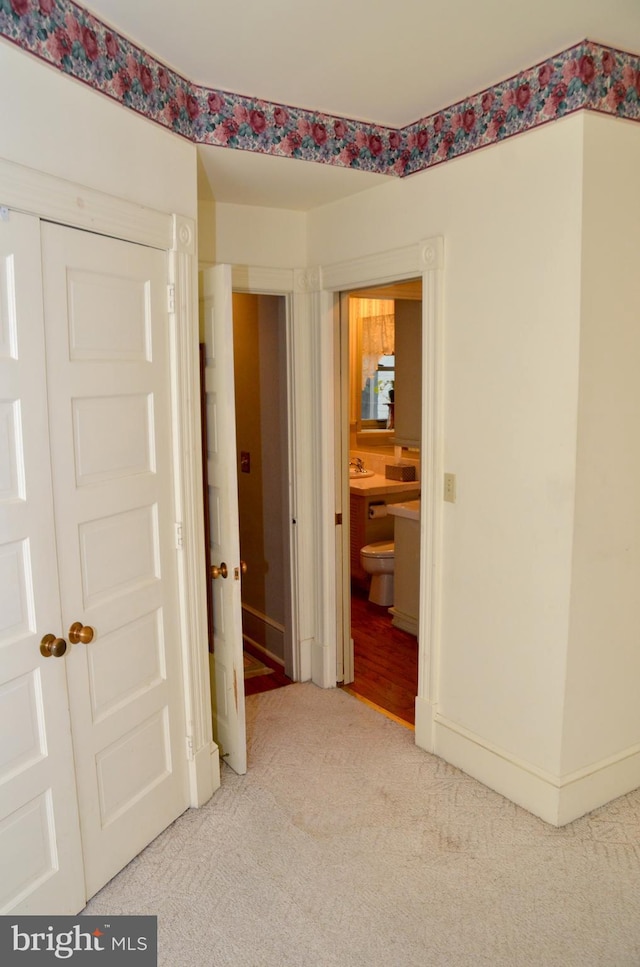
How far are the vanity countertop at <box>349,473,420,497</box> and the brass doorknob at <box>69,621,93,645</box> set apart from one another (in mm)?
3273

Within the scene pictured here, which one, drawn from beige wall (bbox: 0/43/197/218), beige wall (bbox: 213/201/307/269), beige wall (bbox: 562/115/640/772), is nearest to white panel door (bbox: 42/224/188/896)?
beige wall (bbox: 0/43/197/218)

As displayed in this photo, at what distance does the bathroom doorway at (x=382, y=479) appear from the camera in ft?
12.6

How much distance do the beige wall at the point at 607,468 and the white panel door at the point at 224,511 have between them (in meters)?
1.27

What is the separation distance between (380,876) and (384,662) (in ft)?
6.06

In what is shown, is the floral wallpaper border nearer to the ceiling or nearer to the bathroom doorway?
the ceiling

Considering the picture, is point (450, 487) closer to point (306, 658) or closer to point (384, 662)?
point (306, 658)

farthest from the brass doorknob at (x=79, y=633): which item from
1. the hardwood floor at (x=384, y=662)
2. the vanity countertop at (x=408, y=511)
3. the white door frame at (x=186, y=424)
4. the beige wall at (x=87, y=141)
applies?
the vanity countertop at (x=408, y=511)

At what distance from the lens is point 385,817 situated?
8.97ft

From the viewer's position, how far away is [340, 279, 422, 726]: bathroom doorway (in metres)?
3.85

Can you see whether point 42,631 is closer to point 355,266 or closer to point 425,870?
point 425,870

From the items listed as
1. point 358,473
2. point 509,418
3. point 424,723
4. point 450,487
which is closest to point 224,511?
point 450,487

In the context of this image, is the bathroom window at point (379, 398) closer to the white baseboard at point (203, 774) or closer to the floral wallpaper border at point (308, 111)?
the floral wallpaper border at point (308, 111)

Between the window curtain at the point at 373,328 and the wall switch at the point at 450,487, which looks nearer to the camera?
the wall switch at the point at 450,487

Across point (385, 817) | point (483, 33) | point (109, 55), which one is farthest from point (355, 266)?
point (385, 817)
